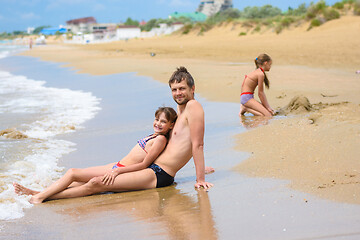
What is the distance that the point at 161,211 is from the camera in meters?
3.46

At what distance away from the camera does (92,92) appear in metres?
12.5

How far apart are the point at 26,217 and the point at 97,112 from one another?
5.73 metres

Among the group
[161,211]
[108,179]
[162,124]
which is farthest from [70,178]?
[161,211]

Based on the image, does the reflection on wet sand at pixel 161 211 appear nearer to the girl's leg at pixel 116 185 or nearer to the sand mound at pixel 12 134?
the girl's leg at pixel 116 185

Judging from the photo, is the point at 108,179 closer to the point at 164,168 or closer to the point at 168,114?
the point at 164,168

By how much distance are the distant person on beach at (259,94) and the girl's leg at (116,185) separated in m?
3.83

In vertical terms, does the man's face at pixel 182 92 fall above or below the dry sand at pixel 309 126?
above

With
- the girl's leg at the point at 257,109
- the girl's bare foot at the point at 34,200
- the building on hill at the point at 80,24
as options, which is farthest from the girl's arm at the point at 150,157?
the building on hill at the point at 80,24

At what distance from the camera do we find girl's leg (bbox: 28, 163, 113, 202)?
3971 mm

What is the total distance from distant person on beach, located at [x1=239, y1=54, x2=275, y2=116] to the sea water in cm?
287

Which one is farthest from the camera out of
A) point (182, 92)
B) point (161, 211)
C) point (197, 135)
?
point (182, 92)

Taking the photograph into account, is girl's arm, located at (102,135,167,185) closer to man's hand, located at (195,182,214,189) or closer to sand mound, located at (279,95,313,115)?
man's hand, located at (195,182,214,189)

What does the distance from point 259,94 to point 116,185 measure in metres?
4.26

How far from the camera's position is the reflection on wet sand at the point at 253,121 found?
665 centimetres
